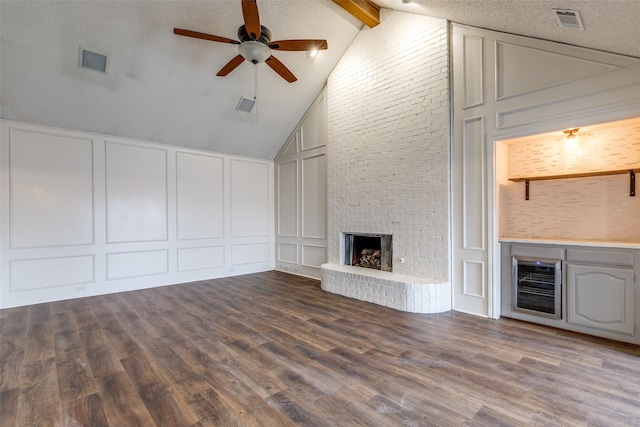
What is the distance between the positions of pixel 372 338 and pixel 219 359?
1.56 metres

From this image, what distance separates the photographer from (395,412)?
201 cm

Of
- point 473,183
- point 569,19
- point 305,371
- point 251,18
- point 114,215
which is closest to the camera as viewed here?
point 305,371

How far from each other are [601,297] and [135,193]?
272 inches

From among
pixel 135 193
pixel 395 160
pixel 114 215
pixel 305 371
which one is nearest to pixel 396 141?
pixel 395 160

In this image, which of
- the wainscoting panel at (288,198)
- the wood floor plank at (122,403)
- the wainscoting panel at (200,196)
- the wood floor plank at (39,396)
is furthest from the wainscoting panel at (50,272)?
the wainscoting panel at (288,198)

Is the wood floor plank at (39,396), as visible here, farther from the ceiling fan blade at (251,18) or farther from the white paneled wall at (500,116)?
the white paneled wall at (500,116)

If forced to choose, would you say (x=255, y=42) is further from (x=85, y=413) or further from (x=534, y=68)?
(x=85, y=413)

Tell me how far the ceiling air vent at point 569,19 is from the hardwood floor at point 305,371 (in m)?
3.01

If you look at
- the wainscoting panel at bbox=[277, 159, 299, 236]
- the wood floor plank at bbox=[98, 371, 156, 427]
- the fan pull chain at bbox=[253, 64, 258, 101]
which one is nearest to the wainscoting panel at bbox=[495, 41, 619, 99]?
the fan pull chain at bbox=[253, 64, 258, 101]

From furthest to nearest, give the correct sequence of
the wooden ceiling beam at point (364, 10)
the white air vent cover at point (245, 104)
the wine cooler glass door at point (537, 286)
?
the white air vent cover at point (245, 104) < the wooden ceiling beam at point (364, 10) < the wine cooler glass door at point (537, 286)

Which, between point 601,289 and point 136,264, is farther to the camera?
point 136,264

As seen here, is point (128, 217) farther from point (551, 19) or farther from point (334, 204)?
point (551, 19)

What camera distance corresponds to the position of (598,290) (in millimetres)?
3107

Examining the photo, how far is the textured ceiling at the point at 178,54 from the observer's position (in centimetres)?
309
